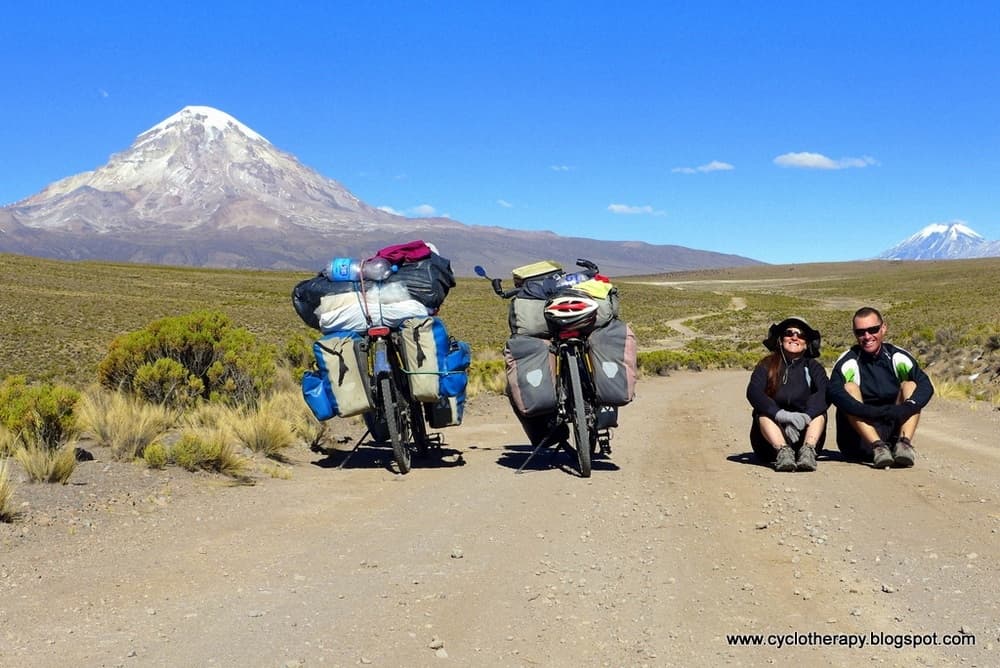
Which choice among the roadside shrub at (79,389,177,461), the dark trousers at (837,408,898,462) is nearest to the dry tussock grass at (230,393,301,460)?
the roadside shrub at (79,389,177,461)

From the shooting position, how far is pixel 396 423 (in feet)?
27.9

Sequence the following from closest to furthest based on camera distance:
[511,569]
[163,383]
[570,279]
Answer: [511,569]
[570,279]
[163,383]

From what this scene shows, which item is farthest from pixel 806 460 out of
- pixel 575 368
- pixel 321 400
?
pixel 321 400

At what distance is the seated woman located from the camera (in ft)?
27.9

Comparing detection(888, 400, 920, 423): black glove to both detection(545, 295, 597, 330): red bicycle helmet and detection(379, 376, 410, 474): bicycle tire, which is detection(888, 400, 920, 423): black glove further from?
detection(379, 376, 410, 474): bicycle tire

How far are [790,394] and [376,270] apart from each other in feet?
13.4

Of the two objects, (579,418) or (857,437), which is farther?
(857,437)

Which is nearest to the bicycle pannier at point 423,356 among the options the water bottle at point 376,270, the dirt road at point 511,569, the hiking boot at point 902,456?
the water bottle at point 376,270

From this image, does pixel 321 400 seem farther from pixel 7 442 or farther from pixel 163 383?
pixel 163 383

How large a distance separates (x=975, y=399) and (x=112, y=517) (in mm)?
14070

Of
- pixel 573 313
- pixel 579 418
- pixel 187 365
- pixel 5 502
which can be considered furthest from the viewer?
pixel 187 365

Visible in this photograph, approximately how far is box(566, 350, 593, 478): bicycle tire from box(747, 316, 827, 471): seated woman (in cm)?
170

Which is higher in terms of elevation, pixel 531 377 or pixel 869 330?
pixel 869 330

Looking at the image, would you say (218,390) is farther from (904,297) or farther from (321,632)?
(904,297)
